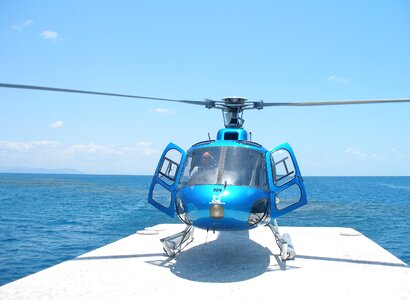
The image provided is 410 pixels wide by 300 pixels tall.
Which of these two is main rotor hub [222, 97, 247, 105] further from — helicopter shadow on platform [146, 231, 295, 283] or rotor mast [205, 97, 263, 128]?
helicopter shadow on platform [146, 231, 295, 283]

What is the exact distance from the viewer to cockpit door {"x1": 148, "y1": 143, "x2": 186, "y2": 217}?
9.75 m

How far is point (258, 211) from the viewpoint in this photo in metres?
8.26

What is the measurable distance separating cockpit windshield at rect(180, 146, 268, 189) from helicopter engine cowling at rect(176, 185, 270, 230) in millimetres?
232

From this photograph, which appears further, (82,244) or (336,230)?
(82,244)

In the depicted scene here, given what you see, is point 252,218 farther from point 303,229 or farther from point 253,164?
point 303,229

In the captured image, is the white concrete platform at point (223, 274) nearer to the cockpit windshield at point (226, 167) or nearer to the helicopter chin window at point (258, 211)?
the helicopter chin window at point (258, 211)

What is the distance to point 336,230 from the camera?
14398mm

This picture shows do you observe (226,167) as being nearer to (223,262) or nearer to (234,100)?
(223,262)

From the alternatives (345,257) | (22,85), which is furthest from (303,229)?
(22,85)

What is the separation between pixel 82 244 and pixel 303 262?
15.8 meters

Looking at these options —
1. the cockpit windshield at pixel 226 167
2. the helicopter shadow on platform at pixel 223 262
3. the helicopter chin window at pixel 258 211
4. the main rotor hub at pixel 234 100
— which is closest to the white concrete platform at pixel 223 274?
the helicopter shadow on platform at pixel 223 262

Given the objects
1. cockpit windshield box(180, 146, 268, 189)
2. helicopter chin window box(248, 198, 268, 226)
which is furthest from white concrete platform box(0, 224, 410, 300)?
cockpit windshield box(180, 146, 268, 189)

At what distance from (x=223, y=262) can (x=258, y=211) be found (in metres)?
1.95

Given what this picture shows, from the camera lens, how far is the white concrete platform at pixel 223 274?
6.85m
